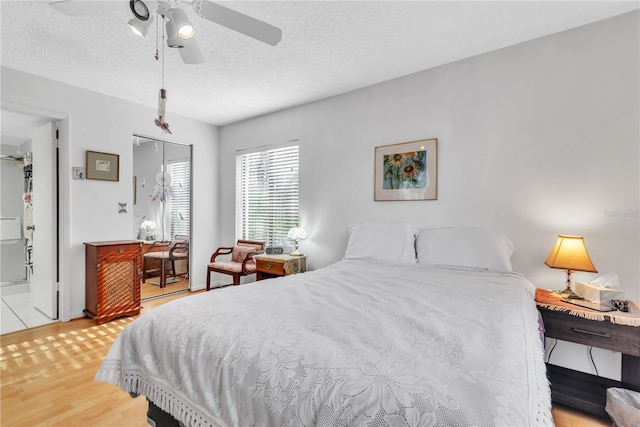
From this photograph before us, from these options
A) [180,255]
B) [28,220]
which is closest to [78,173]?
[180,255]

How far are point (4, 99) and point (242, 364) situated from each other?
3785 mm

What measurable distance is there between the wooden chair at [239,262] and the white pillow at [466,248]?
7.29ft

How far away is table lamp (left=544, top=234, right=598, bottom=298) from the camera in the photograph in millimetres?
1962

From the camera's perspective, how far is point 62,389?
2.07 meters

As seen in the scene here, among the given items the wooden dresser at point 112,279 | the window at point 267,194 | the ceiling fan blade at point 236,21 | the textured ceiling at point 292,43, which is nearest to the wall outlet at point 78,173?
the wooden dresser at point 112,279

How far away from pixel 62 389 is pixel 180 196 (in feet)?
9.53

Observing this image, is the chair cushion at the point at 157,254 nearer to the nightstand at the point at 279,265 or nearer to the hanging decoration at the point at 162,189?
the hanging decoration at the point at 162,189

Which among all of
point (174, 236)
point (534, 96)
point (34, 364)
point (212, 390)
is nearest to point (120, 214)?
point (174, 236)

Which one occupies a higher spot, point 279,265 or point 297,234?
point 297,234

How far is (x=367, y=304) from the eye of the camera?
4.96 feet

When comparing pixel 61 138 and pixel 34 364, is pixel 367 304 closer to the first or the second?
pixel 34 364

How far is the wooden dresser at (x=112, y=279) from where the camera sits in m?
3.29

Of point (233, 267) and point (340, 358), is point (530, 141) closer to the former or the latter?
point (340, 358)

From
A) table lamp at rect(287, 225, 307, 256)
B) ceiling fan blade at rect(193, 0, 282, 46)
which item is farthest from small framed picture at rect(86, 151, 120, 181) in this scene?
ceiling fan blade at rect(193, 0, 282, 46)
